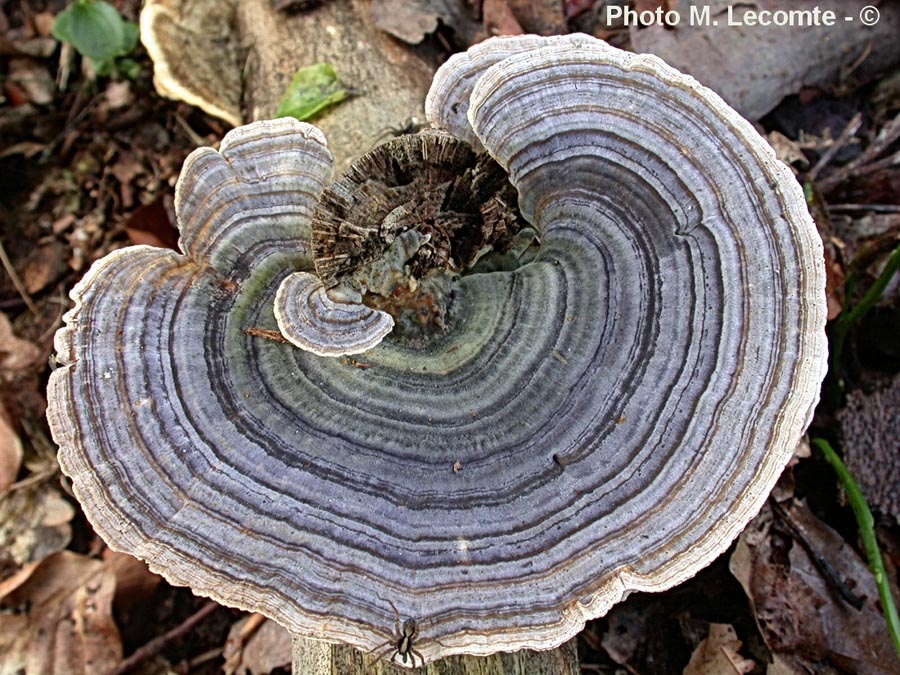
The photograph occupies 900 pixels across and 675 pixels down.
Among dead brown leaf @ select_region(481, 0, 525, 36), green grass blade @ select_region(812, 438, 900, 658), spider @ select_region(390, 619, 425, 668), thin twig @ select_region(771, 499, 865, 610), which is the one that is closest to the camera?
spider @ select_region(390, 619, 425, 668)

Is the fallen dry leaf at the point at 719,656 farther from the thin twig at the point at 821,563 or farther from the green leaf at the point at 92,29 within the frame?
the green leaf at the point at 92,29

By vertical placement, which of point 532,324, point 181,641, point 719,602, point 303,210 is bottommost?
point 181,641

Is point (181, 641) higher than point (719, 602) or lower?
lower

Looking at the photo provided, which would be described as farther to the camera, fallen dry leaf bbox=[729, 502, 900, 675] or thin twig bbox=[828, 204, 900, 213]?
thin twig bbox=[828, 204, 900, 213]

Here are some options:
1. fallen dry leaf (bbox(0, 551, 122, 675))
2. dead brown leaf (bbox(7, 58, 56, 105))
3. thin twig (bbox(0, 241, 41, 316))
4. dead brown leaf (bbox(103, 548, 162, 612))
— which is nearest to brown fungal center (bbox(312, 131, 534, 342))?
dead brown leaf (bbox(103, 548, 162, 612))

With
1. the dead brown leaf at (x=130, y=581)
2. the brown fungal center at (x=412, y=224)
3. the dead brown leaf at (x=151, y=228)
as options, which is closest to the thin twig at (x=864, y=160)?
the brown fungal center at (x=412, y=224)

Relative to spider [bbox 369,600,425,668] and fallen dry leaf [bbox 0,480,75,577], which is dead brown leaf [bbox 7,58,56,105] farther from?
spider [bbox 369,600,425,668]

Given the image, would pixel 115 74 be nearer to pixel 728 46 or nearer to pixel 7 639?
pixel 7 639

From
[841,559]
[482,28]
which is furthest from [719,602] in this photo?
[482,28]

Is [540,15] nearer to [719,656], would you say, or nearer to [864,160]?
[864,160]
